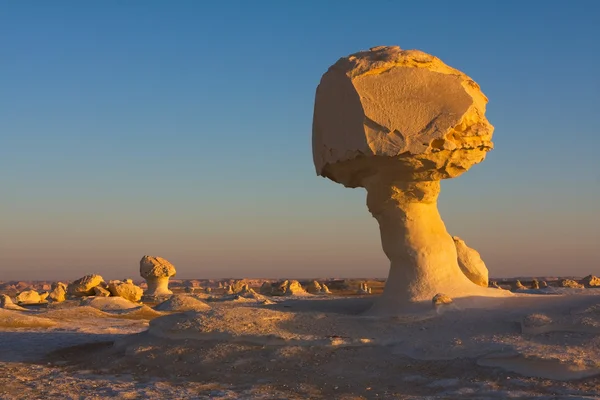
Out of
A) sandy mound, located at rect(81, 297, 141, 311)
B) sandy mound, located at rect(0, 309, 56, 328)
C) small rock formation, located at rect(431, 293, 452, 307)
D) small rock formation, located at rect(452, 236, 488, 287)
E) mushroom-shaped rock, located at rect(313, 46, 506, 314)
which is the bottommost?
sandy mound, located at rect(81, 297, 141, 311)

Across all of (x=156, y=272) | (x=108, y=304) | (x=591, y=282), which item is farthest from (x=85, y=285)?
(x=591, y=282)

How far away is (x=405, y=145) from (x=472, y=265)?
3.88 metres

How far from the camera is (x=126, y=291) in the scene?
2814cm

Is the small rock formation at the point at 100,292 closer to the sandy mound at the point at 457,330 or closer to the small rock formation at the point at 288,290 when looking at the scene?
the small rock formation at the point at 288,290

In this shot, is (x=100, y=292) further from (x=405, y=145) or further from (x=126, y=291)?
(x=405, y=145)

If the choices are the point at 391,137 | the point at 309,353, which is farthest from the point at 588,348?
the point at 391,137

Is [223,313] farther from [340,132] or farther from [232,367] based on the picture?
[340,132]

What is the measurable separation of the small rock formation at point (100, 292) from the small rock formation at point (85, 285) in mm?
304

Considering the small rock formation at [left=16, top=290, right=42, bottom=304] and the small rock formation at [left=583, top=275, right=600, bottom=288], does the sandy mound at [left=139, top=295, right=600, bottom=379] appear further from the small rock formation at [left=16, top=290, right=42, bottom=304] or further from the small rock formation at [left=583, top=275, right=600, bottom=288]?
the small rock formation at [left=16, top=290, right=42, bottom=304]

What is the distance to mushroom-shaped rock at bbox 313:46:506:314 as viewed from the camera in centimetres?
887

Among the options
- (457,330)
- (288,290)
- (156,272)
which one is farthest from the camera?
(288,290)

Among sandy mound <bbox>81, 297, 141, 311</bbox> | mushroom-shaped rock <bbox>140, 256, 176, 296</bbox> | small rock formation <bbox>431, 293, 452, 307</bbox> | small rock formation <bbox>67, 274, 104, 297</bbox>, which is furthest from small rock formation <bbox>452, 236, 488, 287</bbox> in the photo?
small rock formation <bbox>67, 274, 104, 297</bbox>

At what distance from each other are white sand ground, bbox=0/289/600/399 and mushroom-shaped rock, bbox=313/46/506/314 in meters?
0.89

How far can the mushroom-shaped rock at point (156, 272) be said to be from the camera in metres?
28.8
